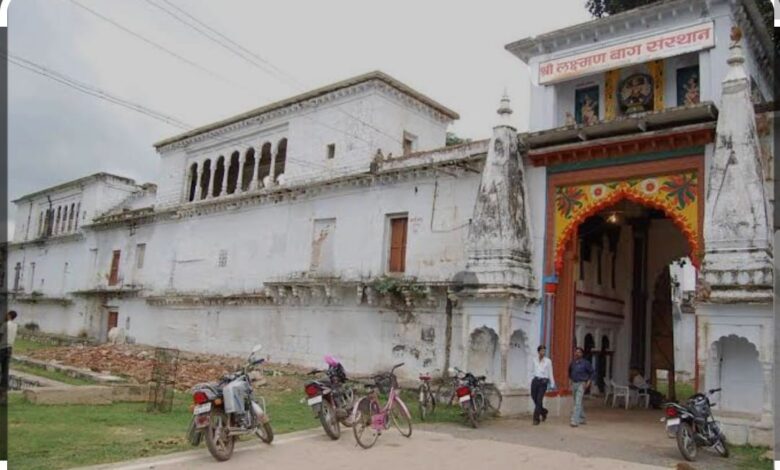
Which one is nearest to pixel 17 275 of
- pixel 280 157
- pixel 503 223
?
pixel 280 157

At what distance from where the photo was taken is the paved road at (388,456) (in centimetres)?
758

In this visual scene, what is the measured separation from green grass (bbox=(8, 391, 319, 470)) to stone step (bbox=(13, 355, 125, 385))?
353cm

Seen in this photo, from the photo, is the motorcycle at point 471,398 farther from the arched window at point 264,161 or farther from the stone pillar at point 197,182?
the stone pillar at point 197,182

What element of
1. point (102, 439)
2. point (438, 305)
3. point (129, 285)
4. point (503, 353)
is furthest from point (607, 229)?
point (129, 285)

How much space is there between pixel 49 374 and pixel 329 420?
11.6 metres

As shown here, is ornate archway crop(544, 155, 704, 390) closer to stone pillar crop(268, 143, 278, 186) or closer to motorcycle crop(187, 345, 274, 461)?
motorcycle crop(187, 345, 274, 461)

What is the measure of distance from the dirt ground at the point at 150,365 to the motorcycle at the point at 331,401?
541cm

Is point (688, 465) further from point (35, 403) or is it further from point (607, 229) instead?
point (607, 229)

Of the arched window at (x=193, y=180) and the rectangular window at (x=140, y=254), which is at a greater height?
the arched window at (x=193, y=180)

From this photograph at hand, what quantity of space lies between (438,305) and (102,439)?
9.56m

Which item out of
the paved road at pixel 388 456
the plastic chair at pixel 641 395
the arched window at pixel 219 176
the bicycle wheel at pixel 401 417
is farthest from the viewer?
the arched window at pixel 219 176

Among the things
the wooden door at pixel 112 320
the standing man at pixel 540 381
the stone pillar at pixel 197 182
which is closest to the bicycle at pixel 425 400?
the standing man at pixel 540 381

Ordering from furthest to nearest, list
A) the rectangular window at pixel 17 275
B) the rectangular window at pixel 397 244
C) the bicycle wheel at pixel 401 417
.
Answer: the rectangular window at pixel 17 275
the rectangular window at pixel 397 244
the bicycle wheel at pixel 401 417

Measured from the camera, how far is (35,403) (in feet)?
36.7
